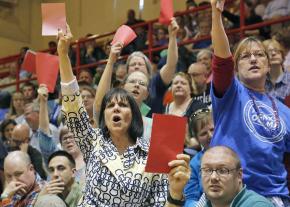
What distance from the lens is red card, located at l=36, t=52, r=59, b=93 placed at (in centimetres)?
383

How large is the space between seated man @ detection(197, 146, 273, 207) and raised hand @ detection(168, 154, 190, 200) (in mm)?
202

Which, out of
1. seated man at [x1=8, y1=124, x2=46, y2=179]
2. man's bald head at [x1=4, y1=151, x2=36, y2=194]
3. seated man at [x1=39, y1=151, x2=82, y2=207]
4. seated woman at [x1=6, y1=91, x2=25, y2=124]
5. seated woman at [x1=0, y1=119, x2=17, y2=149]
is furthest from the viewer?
seated woman at [x1=6, y1=91, x2=25, y2=124]

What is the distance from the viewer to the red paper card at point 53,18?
126 inches

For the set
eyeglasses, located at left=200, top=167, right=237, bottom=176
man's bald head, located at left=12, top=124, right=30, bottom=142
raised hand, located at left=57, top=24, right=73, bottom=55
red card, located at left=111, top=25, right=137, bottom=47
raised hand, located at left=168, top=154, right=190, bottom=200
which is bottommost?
raised hand, located at left=168, top=154, right=190, bottom=200

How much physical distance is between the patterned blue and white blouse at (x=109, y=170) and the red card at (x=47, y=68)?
3.26 ft

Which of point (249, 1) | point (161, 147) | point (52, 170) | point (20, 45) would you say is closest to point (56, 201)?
point (52, 170)

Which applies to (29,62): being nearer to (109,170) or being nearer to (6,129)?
(6,129)

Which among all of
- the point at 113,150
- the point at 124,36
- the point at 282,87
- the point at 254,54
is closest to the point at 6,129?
the point at 124,36

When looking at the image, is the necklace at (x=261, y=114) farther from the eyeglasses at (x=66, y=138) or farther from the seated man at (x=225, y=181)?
the eyeglasses at (x=66, y=138)

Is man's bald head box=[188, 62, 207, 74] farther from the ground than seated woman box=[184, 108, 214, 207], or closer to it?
farther from the ground

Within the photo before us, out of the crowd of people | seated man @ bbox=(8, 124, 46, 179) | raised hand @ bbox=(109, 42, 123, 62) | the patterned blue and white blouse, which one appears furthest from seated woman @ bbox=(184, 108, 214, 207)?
seated man @ bbox=(8, 124, 46, 179)

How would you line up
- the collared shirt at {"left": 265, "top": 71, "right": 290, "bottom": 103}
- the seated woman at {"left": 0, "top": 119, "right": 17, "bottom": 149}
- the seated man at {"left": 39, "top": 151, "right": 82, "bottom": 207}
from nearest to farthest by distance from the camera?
the seated man at {"left": 39, "top": 151, "right": 82, "bottom": 207} → the collared shirt at {"left": 265, "top": 71, "right": 290, "bottom": 103} → the seated woman at {"left": 0, "top": 119, "right": 17, "bottom": 149}

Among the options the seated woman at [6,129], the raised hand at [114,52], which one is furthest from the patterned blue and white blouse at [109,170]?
the seated woman at [6,129]

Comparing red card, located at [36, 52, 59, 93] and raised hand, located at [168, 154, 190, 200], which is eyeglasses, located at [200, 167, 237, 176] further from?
red card, located at [36, 52, 59, 93]
